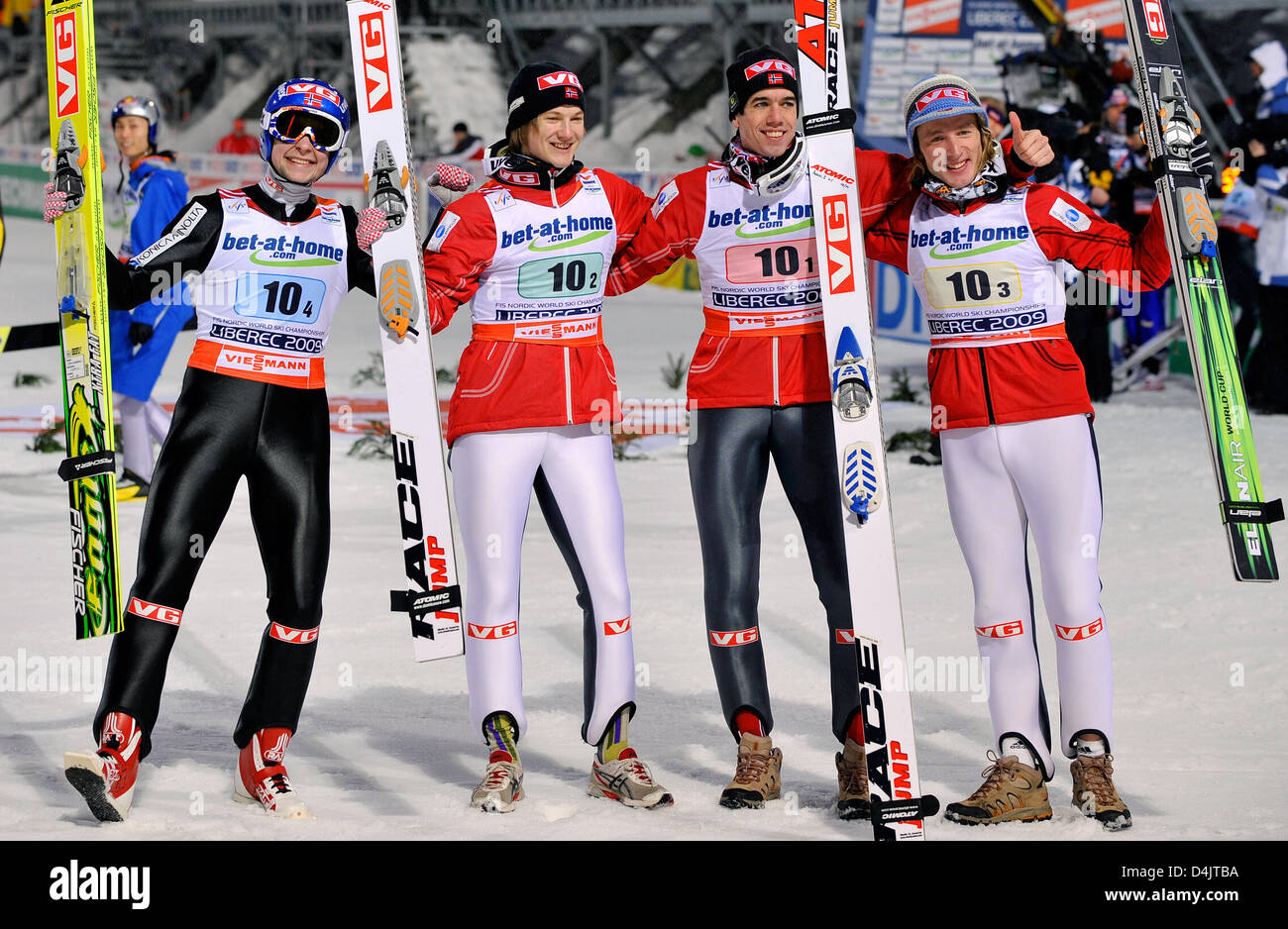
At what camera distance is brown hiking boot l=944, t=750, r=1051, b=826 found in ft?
15.6

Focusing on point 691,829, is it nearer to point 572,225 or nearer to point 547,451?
point 547,451

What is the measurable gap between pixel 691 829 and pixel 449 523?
1.15 metres

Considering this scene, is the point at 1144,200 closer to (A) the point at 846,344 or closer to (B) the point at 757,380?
(B) the point at 757,380

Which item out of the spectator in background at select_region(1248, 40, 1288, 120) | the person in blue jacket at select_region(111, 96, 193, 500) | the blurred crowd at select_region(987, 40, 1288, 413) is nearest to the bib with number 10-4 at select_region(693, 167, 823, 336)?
the person in blue jacket at select_region(111, 96, 193, 500)

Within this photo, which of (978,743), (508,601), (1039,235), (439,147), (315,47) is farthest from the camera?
(315,47)

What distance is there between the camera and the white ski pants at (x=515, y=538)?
5.02 meters

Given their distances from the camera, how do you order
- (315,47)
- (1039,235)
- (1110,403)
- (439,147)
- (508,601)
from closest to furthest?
1. (1039,235)
2. (508,601)
3. (1110,403)
4. (439,147)
5. (315,47)

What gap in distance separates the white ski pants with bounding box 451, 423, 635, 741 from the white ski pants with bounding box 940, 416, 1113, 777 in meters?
1.07

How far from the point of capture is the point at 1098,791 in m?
4.75

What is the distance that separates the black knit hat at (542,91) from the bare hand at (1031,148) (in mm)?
1283

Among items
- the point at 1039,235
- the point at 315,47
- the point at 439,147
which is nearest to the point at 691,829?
the point at 1039,235

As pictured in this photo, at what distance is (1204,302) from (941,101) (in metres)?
0.96

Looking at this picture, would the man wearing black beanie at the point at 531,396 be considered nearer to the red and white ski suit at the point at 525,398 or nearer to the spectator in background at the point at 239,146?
the red and white ski suit at the point at 525,398

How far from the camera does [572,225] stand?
16.4ft
